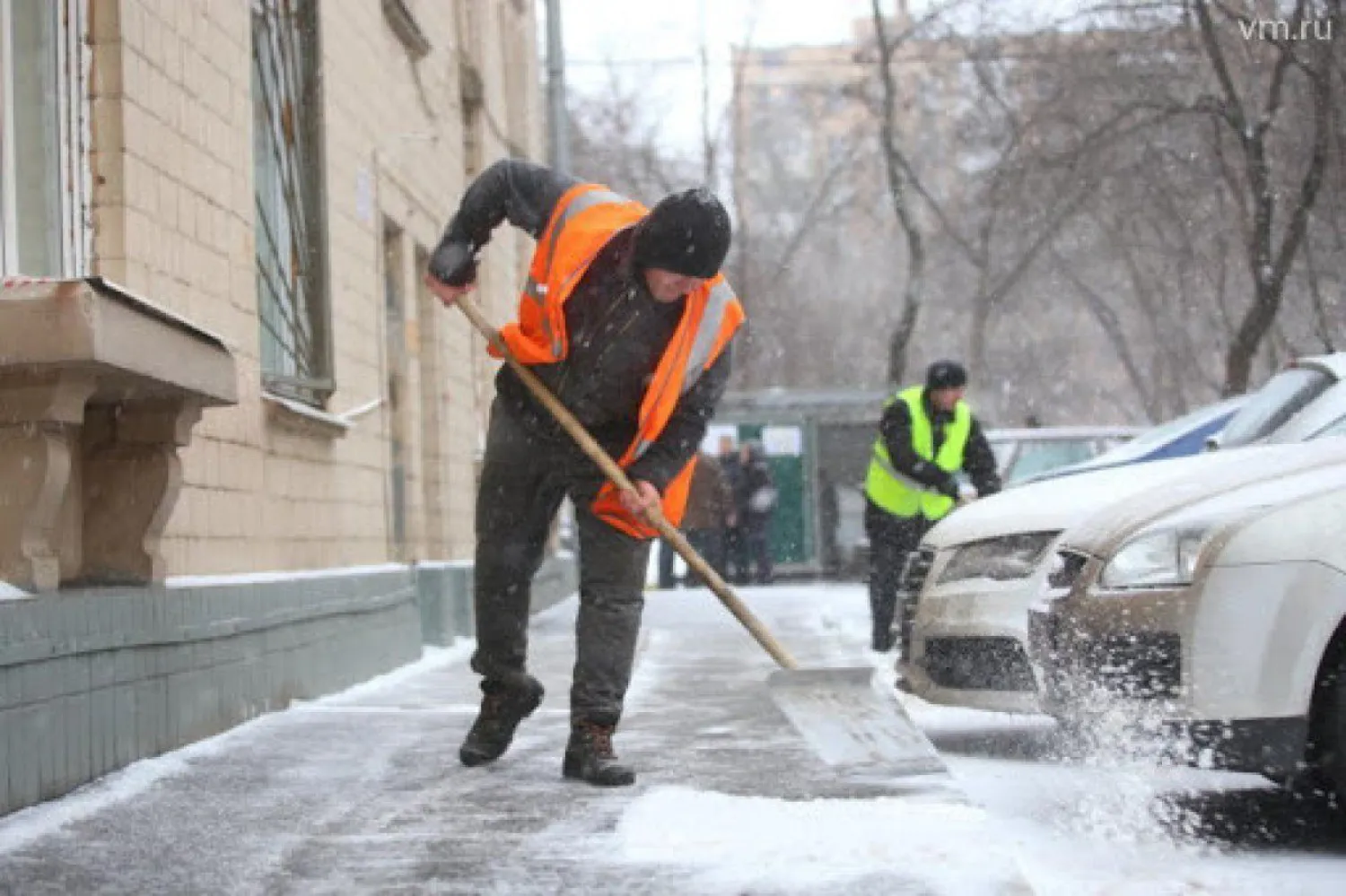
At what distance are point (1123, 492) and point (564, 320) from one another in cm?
219

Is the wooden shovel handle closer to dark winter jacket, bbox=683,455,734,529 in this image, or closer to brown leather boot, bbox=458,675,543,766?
brown leather boot, bbox=458,675,543,766

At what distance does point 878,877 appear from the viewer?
3.81m

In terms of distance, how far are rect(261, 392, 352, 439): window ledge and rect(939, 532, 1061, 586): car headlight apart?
2758 millimetres

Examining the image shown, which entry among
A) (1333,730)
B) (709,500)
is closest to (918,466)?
(1333,730)

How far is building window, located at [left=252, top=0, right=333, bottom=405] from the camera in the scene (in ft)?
27.8

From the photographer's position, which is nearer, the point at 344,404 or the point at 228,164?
the point at 228,164

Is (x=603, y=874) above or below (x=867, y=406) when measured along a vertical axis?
below

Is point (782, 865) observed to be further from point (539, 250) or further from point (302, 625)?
point (302, 625)

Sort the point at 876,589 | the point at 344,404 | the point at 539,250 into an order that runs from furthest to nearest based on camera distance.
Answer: the point at 876,589, the point at 344,404, the point at 539,250

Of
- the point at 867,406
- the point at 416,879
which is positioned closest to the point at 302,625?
the point at 416,879

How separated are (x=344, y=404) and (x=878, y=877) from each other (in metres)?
6.23

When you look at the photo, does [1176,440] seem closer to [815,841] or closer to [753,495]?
[815,841]

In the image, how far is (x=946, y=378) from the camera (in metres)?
10.2

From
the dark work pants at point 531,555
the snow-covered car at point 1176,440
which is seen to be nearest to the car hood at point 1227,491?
the dark work pants at point 531,555
